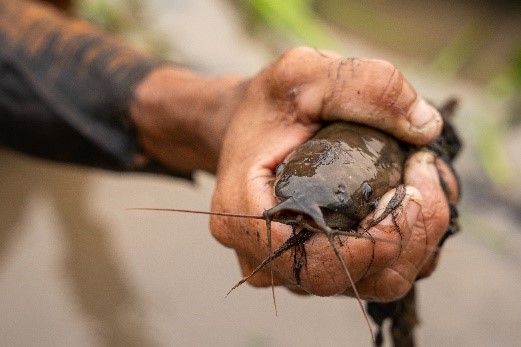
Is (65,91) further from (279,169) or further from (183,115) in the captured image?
(279,169)

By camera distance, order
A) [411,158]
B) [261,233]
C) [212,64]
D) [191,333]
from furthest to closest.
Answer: [212,64] → [191,333] → [411,158] → [261,233]

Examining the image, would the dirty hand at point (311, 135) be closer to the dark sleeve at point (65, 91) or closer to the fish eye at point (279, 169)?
the fish eye at point (279, 169)

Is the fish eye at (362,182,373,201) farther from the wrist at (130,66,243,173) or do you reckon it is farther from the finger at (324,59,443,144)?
the wrist at (130,66,243,173)

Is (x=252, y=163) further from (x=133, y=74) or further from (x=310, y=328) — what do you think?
(x=310, y=328)

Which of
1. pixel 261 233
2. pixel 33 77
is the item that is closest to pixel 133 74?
pixel 33 77

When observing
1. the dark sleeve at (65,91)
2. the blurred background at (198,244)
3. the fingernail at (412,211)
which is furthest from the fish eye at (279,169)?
the blurred background at (198,244)
